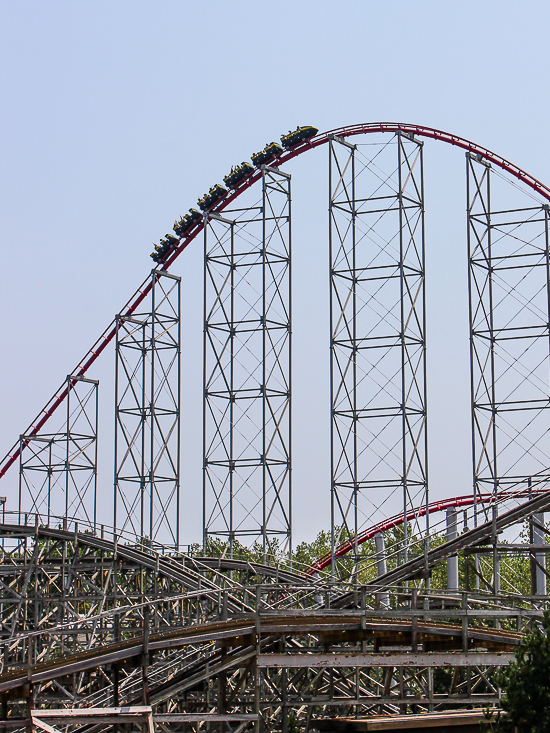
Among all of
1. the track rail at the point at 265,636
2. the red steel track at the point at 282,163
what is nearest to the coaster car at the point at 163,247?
the red steel track at the point at 282,163

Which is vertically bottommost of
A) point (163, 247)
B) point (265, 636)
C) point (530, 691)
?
point (530, 691)

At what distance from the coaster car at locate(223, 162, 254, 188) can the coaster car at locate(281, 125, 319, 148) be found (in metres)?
1.42

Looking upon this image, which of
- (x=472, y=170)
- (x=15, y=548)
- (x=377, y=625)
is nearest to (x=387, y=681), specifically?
(x=377, y=625)

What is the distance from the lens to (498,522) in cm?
2138

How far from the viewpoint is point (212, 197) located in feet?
114

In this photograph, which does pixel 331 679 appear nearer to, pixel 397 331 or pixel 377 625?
pixel 377 625

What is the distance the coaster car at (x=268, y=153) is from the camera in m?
32.8

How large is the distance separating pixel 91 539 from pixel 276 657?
9.76 m

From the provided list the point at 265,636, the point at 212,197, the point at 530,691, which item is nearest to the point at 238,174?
the point at 212,197

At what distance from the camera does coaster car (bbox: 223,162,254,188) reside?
33844mm

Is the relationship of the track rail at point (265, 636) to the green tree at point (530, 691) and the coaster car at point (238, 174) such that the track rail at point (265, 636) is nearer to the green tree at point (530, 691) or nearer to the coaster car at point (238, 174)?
the green tree at point (530, 691)

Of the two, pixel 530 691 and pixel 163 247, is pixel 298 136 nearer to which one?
pixel 163 247

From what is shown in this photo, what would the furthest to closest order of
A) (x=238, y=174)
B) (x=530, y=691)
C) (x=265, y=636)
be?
(x=238, y=174) → (x=265, y=636) → (x=530, y=691)

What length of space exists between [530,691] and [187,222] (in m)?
24.3
